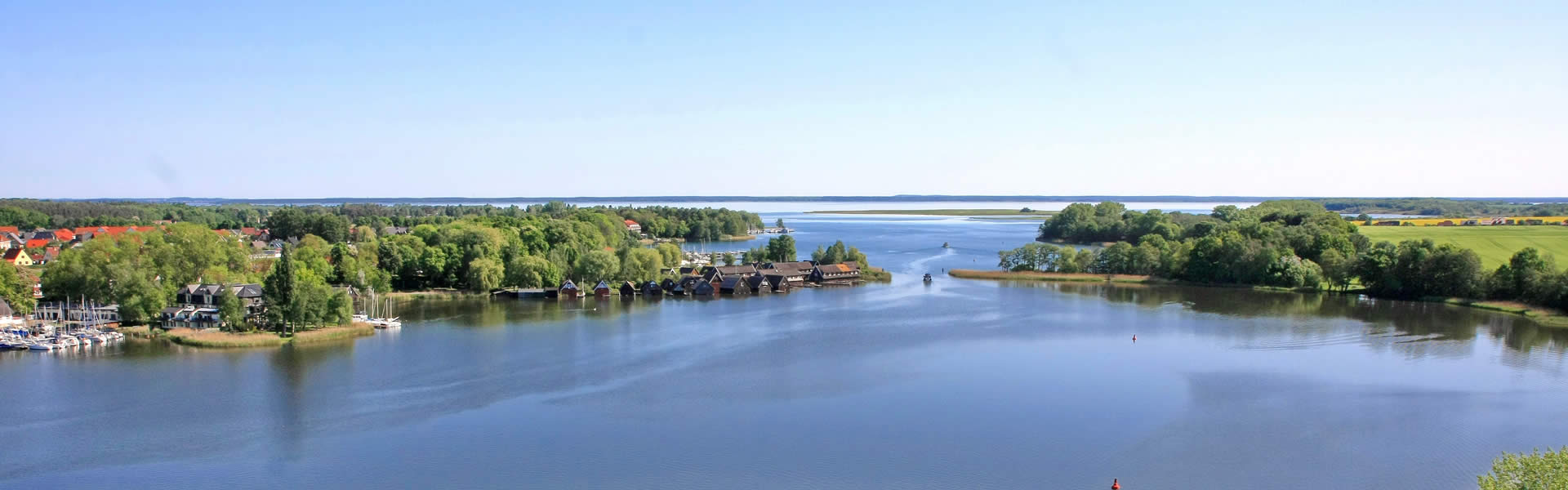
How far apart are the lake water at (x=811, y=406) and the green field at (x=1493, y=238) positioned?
10987mm

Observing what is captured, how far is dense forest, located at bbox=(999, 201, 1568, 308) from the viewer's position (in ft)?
91.5

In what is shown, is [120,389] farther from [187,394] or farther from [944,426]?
[944,426]

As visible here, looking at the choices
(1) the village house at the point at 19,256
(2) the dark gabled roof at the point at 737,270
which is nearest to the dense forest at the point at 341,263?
(2) the dark gabled roof at the point at 737,270

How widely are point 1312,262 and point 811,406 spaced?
2526 cm

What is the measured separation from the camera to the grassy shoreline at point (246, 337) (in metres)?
21.6

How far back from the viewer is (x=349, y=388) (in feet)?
56.4

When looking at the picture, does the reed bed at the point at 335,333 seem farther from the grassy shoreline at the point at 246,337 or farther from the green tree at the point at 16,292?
the green tree at the point at 16,292

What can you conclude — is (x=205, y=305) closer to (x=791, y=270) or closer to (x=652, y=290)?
(x=652, y=290)

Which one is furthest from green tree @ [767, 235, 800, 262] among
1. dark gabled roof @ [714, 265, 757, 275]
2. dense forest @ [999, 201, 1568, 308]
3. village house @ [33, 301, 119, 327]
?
village house @ [33, 301, 119, 327]

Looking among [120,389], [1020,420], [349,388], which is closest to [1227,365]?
[1020,420]

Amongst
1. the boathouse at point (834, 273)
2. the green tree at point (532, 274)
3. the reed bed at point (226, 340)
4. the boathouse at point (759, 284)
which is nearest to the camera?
the reed bed at point (226, 340)

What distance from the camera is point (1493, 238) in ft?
129

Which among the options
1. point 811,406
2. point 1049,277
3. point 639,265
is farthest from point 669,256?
point 811,406

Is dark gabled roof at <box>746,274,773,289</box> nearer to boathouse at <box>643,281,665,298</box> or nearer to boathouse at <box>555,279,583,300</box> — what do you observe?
boathouse at <box>643,281,665,298</box>
